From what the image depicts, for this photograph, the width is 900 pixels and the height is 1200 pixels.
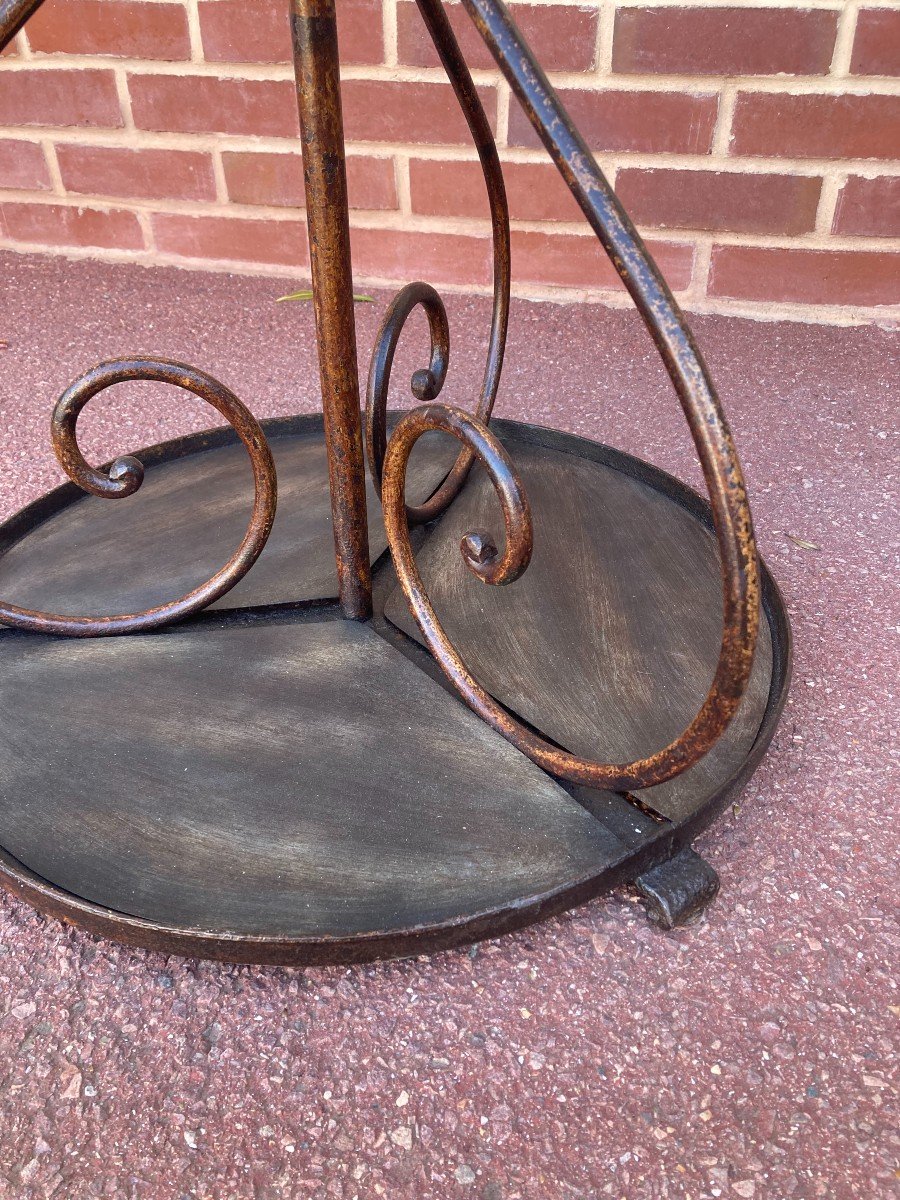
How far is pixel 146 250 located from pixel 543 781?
151 centimetres

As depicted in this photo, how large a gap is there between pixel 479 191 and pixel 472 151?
6 centimetres

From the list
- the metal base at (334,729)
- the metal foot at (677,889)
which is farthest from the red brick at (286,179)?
the metal foot at (677,889)

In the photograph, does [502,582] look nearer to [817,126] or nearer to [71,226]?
[817,126]

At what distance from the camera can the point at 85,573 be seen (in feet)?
3.60

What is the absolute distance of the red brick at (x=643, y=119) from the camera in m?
1.57

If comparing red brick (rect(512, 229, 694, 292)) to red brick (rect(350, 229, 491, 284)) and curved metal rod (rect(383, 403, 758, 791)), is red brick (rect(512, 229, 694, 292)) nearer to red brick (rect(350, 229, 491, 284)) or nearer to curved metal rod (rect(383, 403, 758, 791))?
red brick (rect(350, 229, 491, 284))

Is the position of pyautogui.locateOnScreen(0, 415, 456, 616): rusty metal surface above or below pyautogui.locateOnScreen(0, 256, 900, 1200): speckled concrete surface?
above

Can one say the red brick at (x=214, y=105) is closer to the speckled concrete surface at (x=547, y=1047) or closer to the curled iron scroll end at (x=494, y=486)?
the curled iron scroll end at (x=494, y=486)

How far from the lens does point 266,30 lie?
1658 millimetres

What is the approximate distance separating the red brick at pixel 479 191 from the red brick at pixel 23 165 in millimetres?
707

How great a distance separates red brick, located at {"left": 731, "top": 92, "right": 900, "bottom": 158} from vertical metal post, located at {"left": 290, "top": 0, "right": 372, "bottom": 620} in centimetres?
95

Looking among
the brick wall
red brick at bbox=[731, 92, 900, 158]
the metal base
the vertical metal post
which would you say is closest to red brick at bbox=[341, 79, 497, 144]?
the brick wall

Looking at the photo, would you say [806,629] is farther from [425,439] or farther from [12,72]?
[12,72]

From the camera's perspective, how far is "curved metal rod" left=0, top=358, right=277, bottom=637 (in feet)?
3.01
